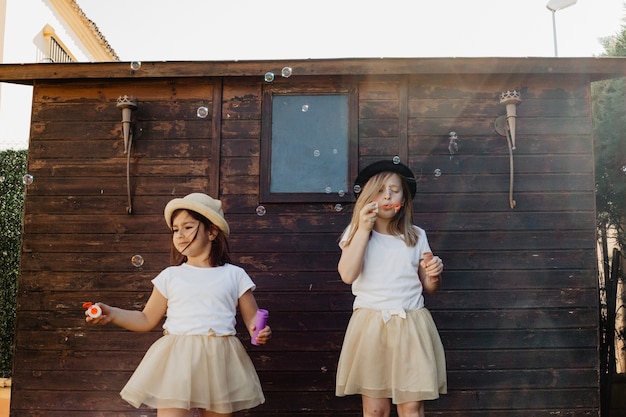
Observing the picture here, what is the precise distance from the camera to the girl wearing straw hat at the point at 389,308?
284cm

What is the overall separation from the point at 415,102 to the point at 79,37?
36.6 feet

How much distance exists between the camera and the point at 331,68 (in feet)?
14.1

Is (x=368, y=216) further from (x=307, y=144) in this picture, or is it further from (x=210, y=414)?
(x=307, y=144)

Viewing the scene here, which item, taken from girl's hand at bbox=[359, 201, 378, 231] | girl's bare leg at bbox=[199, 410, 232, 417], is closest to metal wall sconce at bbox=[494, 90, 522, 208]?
girl's hand at bbox=[359, 201, 378, 231]

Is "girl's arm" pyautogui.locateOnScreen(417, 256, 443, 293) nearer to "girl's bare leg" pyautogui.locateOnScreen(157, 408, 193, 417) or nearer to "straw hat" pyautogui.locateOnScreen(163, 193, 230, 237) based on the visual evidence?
"straw hat" pyautogui.locateOnScreen(163, 193, 230, 237)

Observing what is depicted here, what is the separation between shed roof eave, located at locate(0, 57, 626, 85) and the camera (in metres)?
4.27

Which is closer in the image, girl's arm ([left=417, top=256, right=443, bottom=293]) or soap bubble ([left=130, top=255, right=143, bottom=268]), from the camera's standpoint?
girl's arm ([left=417, top=256, right=443, bottom=293])

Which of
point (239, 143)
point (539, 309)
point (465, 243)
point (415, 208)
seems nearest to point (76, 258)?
point (239, 143)

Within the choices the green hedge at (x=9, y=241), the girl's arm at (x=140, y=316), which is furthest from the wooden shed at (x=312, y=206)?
the green hedge at (x=9, y=241)

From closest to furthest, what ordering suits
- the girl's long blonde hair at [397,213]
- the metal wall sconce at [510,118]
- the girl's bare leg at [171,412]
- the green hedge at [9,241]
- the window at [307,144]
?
1. the girl's bare leg at [171,412]
2. the girl's long blonde hair at [397,213]
3. the metal wall sconce at [510,118]
4. the window at [307,144]
5. the green hedge at [9,241]

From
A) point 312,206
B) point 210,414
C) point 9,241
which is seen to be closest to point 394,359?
point 210,414

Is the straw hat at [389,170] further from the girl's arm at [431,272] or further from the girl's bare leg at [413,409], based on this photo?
the girl's bare leg at [413,409]

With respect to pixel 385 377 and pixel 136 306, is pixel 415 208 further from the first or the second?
pixel 136 306

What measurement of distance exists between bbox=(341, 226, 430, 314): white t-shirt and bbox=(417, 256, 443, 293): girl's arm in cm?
4
